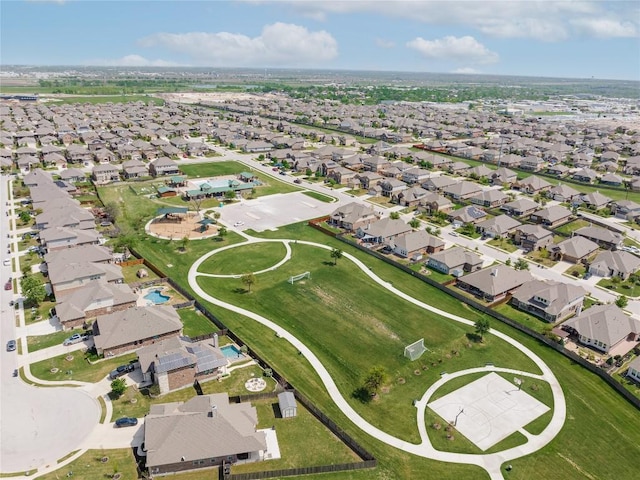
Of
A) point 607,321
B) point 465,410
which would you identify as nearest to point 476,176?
point 607,321

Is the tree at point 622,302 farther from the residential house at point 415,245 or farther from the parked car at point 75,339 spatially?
the parked car at point 75,339

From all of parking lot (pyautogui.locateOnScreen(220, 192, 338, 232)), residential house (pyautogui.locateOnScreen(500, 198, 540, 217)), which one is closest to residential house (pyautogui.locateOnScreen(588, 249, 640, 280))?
residential house (pyautogui.locateOnScreen(500, 198, 540, 217))

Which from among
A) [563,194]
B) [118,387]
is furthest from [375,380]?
[563,194]

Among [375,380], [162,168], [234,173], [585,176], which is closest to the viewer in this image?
[375,380]

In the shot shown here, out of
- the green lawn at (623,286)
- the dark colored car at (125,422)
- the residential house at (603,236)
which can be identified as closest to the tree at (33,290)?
the dark colored car at (125,422)

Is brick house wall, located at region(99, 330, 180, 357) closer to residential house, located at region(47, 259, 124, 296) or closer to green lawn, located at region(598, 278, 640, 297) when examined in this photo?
residential house, located at region(47, 259, 124, 296)

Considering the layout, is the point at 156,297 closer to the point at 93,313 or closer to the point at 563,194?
the point at 93,313
